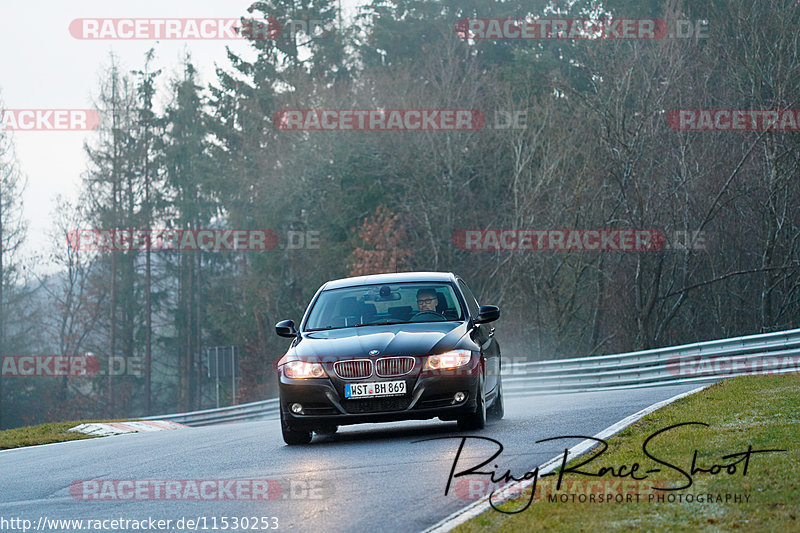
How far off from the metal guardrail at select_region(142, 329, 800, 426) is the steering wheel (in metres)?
11.0

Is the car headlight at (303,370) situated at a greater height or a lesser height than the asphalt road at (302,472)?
greater

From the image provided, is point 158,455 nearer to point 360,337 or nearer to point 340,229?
point 360,337

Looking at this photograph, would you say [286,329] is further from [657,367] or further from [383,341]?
[657,367]

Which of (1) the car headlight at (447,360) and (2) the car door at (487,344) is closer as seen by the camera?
(1) the car headlight at (447,360)

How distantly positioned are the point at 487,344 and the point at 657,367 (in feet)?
42.8

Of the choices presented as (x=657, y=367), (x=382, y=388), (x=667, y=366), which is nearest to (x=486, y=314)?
(x=382, y=388)

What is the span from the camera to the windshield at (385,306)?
12.1m

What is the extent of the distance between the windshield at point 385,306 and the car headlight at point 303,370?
1029 millimetres

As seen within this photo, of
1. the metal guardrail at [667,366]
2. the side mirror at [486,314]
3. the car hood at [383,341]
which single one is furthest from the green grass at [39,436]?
A: the metal guardrail at [667,366]

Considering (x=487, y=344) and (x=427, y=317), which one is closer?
(x=427, y=317)

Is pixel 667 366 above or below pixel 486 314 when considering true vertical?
below

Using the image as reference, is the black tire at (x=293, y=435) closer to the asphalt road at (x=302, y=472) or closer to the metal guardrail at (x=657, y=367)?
the asphalt road at (x=302, y=472)

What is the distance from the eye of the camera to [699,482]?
7.26 m

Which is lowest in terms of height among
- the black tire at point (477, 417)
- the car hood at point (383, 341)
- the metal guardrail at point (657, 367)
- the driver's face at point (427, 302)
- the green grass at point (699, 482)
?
the metal guardrail at point (657, 367)
